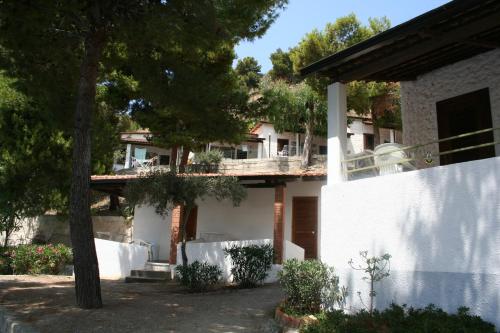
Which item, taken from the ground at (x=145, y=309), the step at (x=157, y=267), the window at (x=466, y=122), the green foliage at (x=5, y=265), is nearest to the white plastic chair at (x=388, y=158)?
the window at (x=466, y=122)

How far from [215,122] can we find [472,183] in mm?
6919

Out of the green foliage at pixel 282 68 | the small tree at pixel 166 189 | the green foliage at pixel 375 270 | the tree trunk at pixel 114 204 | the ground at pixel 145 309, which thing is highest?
the green foliage at pixel 282 68

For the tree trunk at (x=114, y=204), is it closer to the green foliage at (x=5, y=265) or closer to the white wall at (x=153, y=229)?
the white wall at (x=153, y=229)

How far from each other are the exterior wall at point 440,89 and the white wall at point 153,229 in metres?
10.3

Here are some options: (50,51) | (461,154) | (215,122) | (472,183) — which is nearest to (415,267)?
(472,183)

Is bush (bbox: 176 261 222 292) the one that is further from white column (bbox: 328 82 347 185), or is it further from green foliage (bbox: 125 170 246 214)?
white column (bbox: 328 82 347 185)

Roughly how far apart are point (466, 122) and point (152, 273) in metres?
9.99

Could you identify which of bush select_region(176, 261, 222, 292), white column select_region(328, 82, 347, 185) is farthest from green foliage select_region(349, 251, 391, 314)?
bush select_region(176, 261, 222, 292)

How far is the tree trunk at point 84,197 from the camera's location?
323 inches

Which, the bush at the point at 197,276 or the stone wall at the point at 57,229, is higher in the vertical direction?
the stone wall at the point at 57,229

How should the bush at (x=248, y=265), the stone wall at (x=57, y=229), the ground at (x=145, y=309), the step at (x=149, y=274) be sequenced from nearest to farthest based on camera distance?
the ground at (x=145, y=309), the bush at (x=248, y=265), the step at (x=149, y=274), the stone wall at (x=57, y=229)

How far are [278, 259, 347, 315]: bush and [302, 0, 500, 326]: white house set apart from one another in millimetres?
245

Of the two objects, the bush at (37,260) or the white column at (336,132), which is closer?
the white column at (336,132)

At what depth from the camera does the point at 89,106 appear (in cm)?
880
